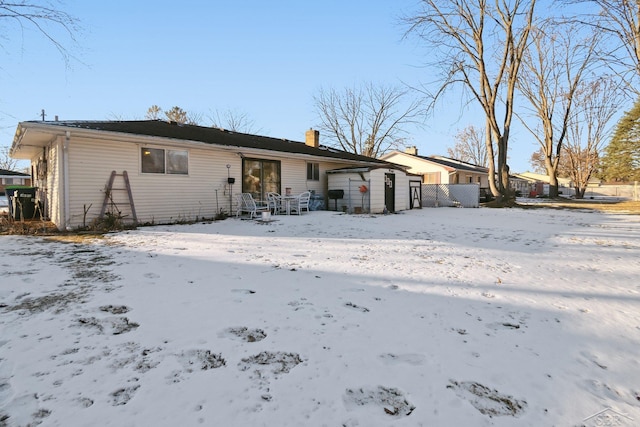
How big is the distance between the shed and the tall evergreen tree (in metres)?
38.7


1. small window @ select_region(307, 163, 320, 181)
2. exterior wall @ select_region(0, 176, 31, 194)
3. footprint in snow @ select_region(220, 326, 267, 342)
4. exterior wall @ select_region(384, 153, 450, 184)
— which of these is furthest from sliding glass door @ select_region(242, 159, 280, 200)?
exterior wall @ select_region(0, 176, 31, 194)

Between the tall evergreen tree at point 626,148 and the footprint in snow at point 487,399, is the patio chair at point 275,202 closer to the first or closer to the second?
the footprint in snow at point 487,399

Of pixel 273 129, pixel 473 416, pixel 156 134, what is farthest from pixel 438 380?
pixel 273 129

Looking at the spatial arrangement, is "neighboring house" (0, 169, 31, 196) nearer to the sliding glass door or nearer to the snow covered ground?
the sliding glass door

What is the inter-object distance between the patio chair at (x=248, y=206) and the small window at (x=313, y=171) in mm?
2999

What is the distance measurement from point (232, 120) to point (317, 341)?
112 feet

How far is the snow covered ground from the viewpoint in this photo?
1.66m

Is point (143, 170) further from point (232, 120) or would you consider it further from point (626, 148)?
point (626, 148)

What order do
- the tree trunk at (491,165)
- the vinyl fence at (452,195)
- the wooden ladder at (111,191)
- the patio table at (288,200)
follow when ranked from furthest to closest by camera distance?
1. the vinyl fence at (452,195)
2. the tree trunk at (491,165)
3. the patio table at (288,200)
4. the wooden ladder at (111,191)

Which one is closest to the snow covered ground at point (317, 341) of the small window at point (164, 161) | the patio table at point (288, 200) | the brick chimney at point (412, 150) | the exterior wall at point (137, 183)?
the exterior wall at point (137, 183)

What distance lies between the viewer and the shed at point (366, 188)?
13570 mm

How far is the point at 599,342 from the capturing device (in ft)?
7.93

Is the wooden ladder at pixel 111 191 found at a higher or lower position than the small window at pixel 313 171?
lower

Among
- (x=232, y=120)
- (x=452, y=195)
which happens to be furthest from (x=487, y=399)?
(x=232, y=120)
